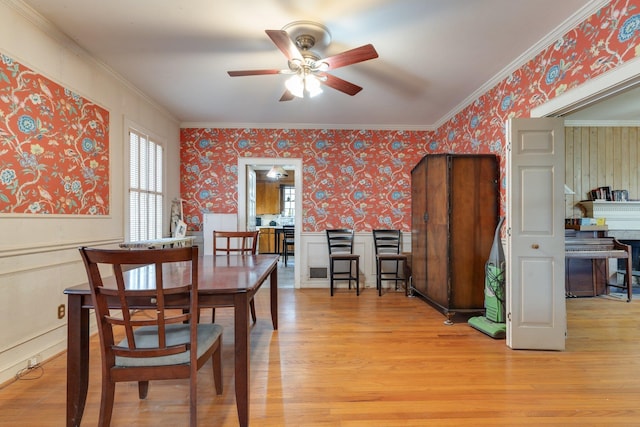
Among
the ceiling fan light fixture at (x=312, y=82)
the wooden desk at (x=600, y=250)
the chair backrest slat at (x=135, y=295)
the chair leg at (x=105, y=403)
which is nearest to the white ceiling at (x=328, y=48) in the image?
the ceiling fan light fixture at (x=312, y=82)

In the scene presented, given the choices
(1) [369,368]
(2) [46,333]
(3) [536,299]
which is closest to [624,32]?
(3) [536,299]

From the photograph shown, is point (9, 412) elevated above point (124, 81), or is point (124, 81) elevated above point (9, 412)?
point (124, 81)

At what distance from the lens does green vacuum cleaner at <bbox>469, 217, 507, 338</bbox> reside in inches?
107

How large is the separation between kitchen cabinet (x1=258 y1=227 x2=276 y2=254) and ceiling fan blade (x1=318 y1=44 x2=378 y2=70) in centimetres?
634

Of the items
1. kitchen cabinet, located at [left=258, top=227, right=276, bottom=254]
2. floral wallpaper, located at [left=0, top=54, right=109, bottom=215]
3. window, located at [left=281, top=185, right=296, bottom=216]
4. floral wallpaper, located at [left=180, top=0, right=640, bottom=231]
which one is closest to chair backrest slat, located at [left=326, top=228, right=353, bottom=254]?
floral wallpaper, located at [left=180, top=0, right=640, bottom=231]

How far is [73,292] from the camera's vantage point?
1.41 metres

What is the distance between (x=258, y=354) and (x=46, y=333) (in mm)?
1611

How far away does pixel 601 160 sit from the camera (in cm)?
463

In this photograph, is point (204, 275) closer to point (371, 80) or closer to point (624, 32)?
point (371, 80)

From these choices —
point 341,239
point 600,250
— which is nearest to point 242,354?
point 341,239

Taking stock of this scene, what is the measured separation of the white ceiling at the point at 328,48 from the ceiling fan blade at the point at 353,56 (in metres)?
0.31

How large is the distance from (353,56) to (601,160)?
16.0ft

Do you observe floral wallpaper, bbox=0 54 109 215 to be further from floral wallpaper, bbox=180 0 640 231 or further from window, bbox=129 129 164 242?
floral wallpaper, bbox=180 0 640 231

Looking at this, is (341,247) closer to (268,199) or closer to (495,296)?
(495,296)
